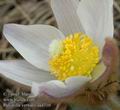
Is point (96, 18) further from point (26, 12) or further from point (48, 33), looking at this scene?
Answer: point (26, 12)

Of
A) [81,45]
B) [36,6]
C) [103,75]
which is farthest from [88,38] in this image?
[36,6]

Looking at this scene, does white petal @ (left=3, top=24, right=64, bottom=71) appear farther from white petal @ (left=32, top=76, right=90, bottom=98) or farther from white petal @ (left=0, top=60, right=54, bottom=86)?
white petal @ (left=32, top=76, right=90, bottom=98)

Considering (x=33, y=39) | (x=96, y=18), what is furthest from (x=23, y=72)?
(x=96, y=18)

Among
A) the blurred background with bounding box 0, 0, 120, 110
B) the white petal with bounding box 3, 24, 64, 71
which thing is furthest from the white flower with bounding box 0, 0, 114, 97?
the blurred background with bounding box 0, 0, 120, 110

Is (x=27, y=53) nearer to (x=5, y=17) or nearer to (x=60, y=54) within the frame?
(x=60, y=54)

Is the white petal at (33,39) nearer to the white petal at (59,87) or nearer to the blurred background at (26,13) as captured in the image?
the white petal at (59,87)

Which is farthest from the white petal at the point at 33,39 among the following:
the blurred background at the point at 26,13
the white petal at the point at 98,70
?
the blurred background at the point at 26,13
